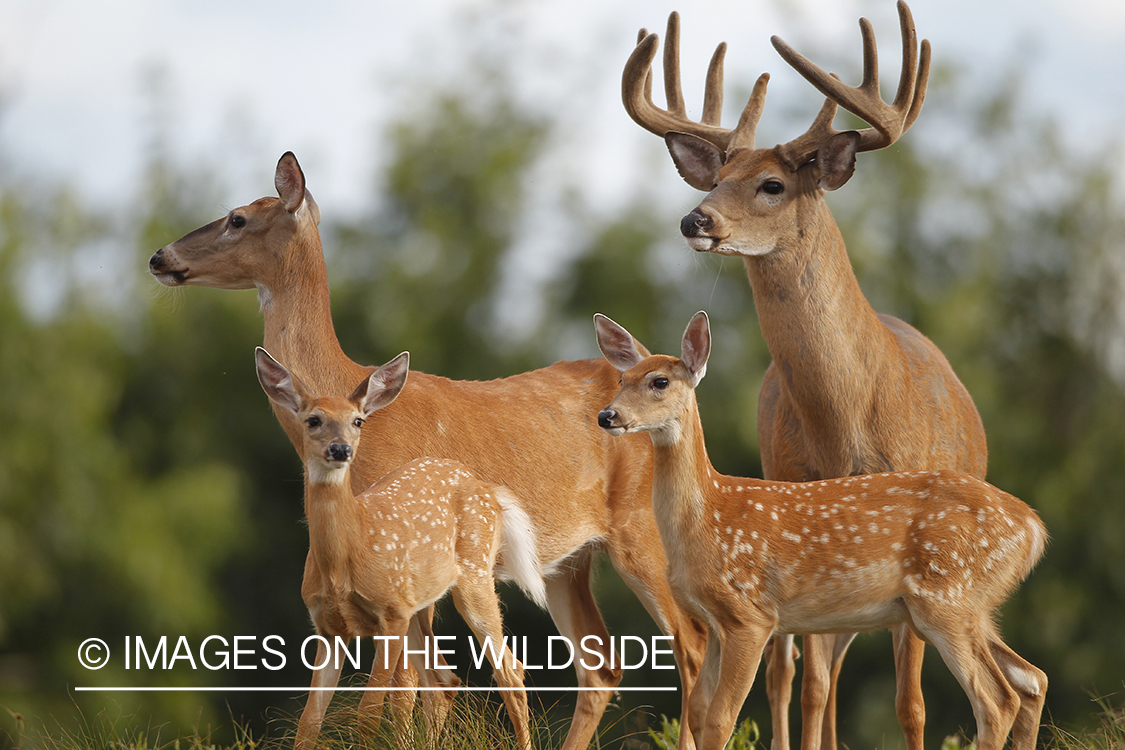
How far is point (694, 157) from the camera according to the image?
6.52 m

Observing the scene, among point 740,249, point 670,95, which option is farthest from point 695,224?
point 670,95

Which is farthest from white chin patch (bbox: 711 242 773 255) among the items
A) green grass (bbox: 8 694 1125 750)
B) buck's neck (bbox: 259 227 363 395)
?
green grass (bbox: 8 694 1125 750)

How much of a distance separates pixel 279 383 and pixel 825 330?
7.81ft

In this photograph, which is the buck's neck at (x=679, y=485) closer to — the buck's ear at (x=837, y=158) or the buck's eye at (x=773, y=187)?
the buck's eye at (x=773, y=187)

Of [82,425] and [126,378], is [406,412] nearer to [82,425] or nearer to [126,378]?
[82,425]

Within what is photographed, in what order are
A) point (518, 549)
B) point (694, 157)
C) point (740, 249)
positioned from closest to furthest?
point (740, 249), point (518, 549), point (694, 157)

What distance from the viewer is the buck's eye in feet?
19.2

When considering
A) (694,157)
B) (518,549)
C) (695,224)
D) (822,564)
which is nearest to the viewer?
(822,564)

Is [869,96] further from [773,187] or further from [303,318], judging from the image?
[303,318]

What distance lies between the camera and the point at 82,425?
17.8 meters

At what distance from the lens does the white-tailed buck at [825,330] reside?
5.81 m

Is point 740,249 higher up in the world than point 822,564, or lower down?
higher up

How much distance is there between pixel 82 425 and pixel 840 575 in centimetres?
1493

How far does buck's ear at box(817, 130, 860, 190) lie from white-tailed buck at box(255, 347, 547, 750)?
2.06 meters
